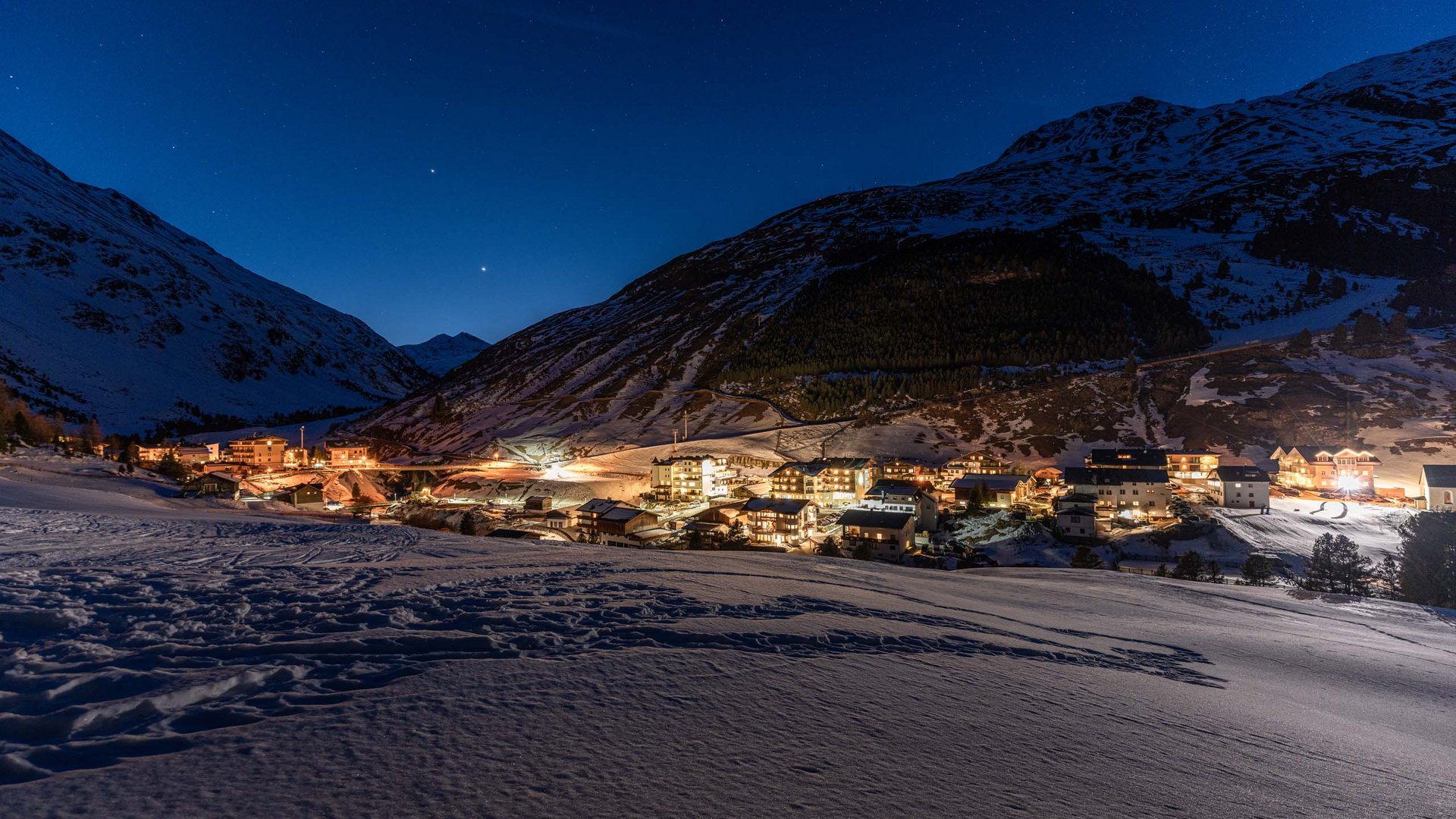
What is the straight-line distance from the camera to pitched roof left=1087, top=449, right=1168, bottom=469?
57281mm

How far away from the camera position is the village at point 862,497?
41.9m

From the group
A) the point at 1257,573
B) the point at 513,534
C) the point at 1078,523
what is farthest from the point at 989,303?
the point at 513,534

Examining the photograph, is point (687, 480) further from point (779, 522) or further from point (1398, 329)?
point (1398, 329)

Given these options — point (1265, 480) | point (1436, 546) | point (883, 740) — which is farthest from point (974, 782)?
point (1265, 480)

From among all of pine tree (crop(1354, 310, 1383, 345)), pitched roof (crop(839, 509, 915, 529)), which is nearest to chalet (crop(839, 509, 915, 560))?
pitched roof (crop(839, 509, 915, 529))

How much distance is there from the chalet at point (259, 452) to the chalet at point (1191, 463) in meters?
115

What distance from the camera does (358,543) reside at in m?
14.4

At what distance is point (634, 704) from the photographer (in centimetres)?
475

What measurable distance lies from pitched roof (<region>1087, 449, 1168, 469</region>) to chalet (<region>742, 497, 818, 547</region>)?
35981mm

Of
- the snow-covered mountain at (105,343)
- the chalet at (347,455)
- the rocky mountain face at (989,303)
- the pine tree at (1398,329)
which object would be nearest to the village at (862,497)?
the chalet at (347,455)

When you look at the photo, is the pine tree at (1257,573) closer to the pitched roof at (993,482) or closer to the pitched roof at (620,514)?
the pitched roof at (993,482)

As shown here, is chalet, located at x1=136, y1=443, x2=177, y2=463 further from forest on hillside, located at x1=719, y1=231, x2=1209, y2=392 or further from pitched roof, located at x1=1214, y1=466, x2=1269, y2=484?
pitched roof, located at x1=1214, y1=466, x2=1269, y2=484

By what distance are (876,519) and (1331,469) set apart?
163 ft

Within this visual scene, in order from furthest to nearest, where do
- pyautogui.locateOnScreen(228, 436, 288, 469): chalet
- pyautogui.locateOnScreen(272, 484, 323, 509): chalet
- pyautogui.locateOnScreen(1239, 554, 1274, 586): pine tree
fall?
pyautogui.locateOnScreen(228, 436, 288, 469): chalet
pyautogui.locateOnScreen(272, 484, 323, 509): chalet
pyautogui.locateOnScreen(1239, 554, 1274, 586): pine tree
